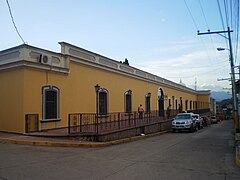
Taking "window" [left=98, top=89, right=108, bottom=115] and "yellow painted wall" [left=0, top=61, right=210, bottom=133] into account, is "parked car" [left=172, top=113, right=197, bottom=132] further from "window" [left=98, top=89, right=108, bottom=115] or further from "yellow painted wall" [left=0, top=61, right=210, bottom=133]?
"window" [left=98, top=89, right=108, bottom=115]

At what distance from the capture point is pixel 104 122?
20.6 m

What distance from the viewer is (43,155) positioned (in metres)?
11.1

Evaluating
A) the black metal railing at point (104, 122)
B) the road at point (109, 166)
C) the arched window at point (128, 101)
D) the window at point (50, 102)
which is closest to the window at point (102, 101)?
the black metal railing at point (104, 122)

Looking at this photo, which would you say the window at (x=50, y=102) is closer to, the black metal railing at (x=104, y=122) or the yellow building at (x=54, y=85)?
the yellow building at (x=54, y=85)

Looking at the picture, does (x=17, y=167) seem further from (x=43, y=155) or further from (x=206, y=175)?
(x=206, y=175)

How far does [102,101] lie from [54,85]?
6582 mm

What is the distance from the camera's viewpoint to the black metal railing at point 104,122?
16.6m

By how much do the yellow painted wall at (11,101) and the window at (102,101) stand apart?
8.08 metres

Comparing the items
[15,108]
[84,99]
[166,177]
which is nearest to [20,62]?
[15,108]

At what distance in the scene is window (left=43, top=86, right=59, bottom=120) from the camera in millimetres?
17797

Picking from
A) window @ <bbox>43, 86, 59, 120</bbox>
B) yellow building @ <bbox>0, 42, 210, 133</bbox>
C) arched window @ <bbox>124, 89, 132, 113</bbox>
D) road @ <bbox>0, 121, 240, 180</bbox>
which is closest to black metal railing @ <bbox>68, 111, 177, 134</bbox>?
yellow building @ <bbox>0, 42, 210, 133</bbox>

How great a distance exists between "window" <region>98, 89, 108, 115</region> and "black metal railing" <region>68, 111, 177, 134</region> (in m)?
0.67

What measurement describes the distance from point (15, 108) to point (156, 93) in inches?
985

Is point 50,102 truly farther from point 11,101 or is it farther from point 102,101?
point 102,101
